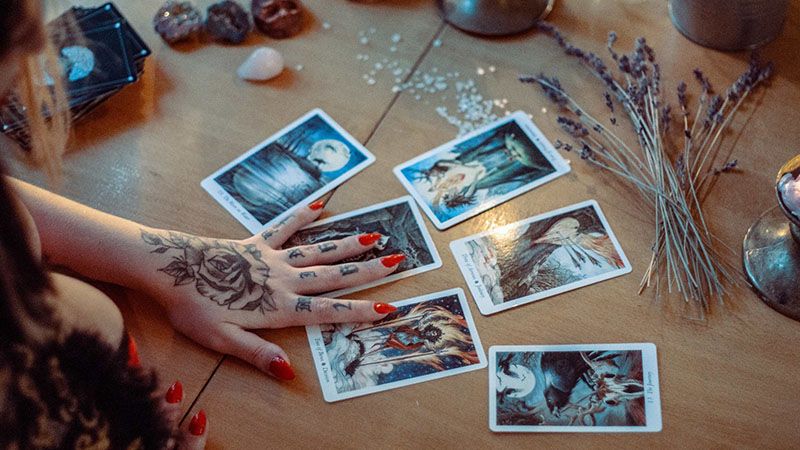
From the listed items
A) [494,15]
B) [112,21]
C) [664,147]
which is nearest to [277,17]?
[112,21]

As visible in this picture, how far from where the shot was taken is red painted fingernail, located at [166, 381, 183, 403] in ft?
3.98

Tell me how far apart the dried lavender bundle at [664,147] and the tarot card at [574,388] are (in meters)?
0.15

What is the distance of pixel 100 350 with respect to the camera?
104cm

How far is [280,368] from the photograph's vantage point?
4.11 ft

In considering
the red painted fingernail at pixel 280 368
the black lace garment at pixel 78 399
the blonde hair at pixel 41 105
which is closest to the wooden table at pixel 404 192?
the red painted fingernail at pixel 280 368

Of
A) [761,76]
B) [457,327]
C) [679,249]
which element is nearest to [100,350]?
[457,327]

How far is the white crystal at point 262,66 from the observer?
1595 mm

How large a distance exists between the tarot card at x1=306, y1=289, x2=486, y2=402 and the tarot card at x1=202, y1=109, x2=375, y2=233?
25cm

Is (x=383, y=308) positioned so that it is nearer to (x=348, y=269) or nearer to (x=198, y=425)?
(x=348, y=269)

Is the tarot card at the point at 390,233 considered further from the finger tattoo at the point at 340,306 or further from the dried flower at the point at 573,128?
the dried flower at the point at 573,128

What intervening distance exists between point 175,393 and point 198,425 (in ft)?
0.19

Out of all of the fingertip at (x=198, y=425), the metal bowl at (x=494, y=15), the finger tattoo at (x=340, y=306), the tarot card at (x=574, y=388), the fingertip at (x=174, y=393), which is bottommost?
the fingertip at (x=198, y=425)

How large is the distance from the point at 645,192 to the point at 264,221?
2.12 ft

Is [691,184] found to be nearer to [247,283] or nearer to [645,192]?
[645,192]
